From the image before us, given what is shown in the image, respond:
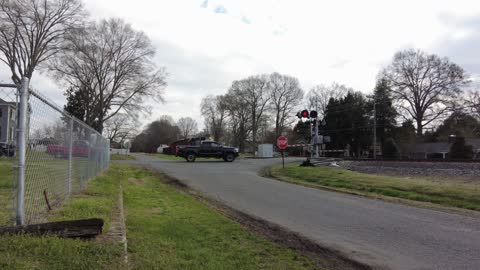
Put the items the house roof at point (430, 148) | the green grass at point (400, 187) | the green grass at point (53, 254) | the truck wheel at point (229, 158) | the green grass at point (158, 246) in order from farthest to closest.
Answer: the house roof at point (430, 148), the truck wheel at point (229, 158), the green grass at point (400, 187), the green grass at point (158, 246), the green grass at point (53, 254)

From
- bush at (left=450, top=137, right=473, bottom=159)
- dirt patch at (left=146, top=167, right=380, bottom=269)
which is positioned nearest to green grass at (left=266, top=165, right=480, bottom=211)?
dirt patch at (left=146, top=167, right=380, bottom=269)

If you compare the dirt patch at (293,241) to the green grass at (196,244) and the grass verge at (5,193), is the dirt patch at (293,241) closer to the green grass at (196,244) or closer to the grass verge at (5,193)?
the green grass at (196,244)

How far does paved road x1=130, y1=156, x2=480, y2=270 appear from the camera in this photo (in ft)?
20.9

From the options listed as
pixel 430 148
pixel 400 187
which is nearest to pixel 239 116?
pixel 430 148

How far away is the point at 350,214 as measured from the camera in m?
10.4

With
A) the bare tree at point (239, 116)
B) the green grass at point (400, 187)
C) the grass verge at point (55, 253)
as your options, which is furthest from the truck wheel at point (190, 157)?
the bare tree at point (239, 116)

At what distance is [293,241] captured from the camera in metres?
7.41

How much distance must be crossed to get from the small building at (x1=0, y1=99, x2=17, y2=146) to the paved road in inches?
204

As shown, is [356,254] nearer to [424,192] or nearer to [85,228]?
[85,228]

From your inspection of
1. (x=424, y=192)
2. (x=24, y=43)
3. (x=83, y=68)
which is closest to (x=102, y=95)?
(x=83, y=68)

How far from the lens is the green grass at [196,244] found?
555 centimetres

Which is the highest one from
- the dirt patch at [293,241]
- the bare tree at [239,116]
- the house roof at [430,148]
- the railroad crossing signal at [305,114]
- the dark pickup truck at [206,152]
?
the bare tree at [239,116]

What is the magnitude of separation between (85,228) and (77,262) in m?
0.97

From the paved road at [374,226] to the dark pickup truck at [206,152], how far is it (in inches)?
829
